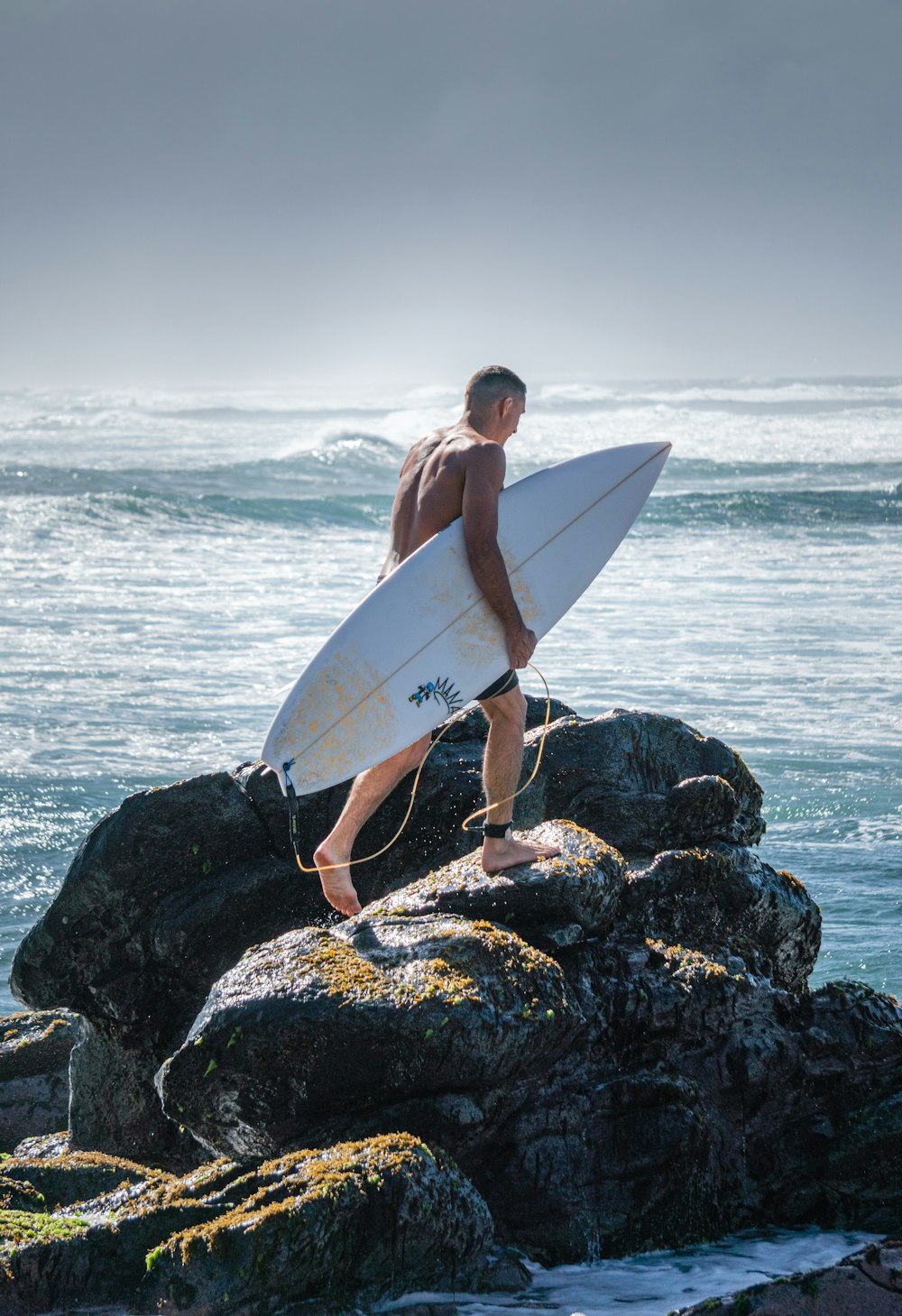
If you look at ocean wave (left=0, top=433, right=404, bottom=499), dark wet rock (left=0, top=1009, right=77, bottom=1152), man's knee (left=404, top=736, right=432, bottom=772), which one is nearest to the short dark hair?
man's knee (left=404, top=736, right=432, bottom=772)

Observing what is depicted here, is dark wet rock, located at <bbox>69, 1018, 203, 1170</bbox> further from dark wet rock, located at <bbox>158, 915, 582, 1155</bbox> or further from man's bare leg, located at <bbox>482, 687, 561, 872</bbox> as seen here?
man's bare leg, located at <bbox>482, 687, 561, 872</bbox>

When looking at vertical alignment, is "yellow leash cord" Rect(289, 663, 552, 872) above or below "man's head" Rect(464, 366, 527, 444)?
below

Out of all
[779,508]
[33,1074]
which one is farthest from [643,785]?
[779,508]

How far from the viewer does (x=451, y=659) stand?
521 centimetres

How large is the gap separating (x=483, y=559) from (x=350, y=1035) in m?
1.97

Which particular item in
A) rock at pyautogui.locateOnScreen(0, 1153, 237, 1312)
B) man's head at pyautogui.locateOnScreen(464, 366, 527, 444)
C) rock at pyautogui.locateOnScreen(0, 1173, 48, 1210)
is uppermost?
man's head at pyautogui.locateOnScreen(464, 366, 527, 444)

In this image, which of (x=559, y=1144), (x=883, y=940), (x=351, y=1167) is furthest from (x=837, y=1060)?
(x=883, y=940)

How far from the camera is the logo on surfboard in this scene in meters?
5.19

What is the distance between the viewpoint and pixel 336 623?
60.9 feet

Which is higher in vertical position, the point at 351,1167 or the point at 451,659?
the point at 451,659

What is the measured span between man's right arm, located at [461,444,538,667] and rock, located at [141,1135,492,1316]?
2.01m

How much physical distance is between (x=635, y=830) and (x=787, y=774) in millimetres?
5433

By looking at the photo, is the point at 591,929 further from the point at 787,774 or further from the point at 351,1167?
the point at 787,774

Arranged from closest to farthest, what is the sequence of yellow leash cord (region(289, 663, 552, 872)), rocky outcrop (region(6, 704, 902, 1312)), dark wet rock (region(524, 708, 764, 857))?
1. rocky outcrop (region(6, 704, 902, 1312))
2. yellow leash cord (region(289, 663, 552, 872))
3. dark wet rock (region(524, 708, 764, 857))
